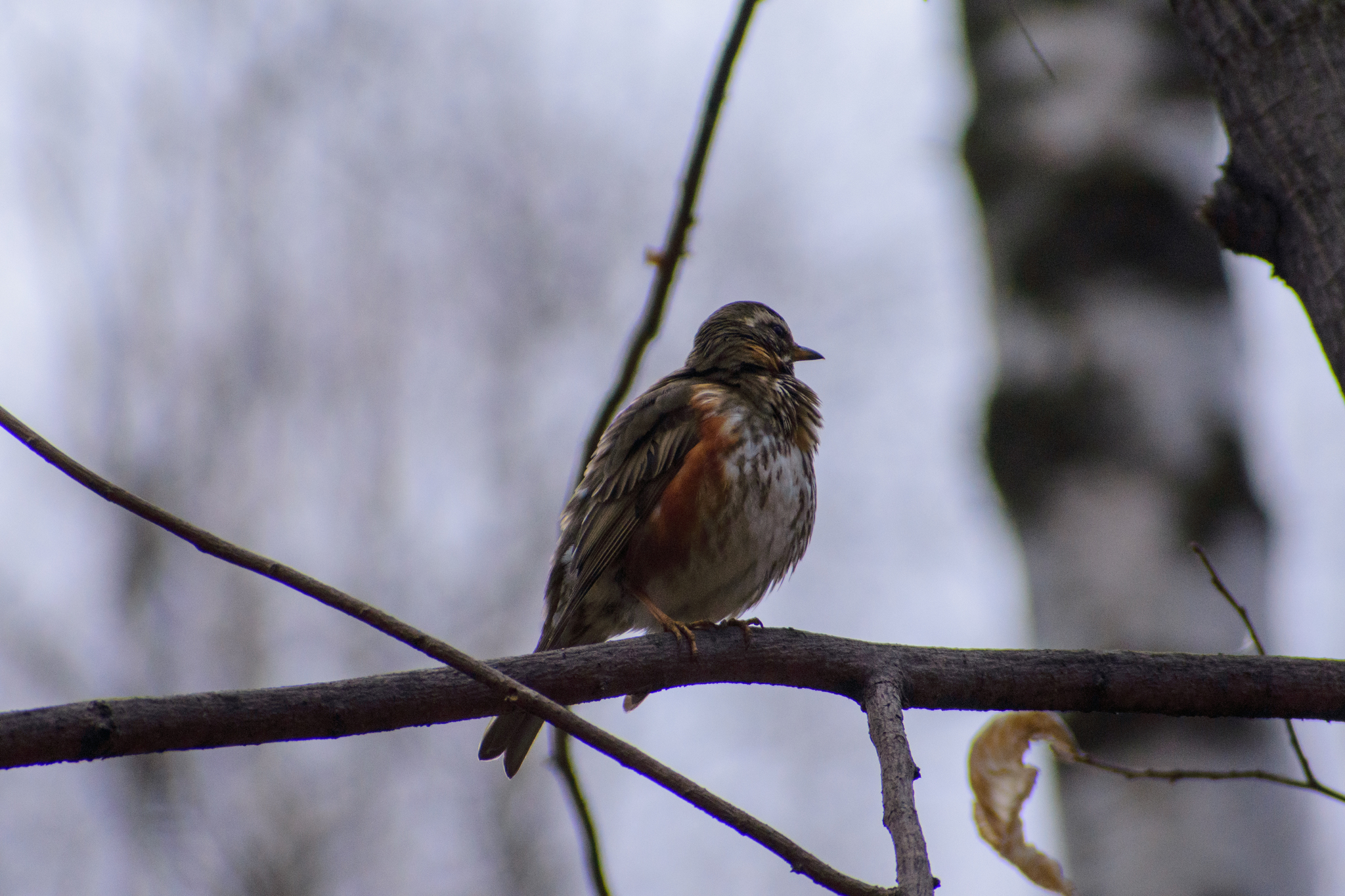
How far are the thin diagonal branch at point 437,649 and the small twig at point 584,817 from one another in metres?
0.83

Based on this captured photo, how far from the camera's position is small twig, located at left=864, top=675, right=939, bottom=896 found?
1536 mm

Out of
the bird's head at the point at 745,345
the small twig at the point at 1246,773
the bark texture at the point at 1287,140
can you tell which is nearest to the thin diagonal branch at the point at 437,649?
the small twig at the point at 1246,773

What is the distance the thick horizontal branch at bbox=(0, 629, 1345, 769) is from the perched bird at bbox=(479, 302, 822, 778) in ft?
4.21

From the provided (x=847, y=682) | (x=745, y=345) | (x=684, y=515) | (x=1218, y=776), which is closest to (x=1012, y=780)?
(x=1218, y=776)

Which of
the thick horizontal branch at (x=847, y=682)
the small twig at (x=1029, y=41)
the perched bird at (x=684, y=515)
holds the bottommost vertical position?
the thick horizontal branch at (x=847, y=682)

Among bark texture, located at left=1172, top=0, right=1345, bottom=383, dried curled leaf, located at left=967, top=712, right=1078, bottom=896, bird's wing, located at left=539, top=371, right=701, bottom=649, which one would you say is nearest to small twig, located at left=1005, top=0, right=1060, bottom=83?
bark texture, located at left=1172, top=0, right=1345, bottom=383

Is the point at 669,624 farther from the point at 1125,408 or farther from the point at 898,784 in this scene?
the point at 1125,408

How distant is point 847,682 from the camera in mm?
2152

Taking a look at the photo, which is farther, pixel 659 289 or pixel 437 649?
pixel 659 289

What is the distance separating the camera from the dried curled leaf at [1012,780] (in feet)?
8.24

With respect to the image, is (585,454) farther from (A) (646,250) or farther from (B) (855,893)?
(B) (855,893)

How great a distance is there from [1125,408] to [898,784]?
254cm

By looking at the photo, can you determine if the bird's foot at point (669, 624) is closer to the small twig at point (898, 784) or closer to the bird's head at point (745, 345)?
the small twig at point (898, 784)

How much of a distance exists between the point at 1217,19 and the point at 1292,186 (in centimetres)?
43
